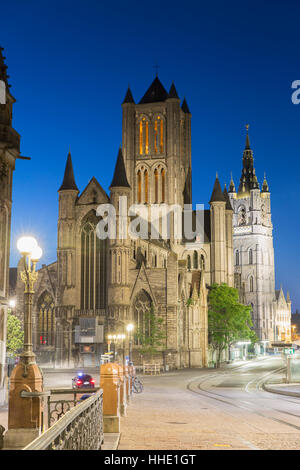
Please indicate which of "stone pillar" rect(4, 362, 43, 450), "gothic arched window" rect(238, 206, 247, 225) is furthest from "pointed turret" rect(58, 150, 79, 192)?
"gothic arched window" rect(238, 206, 247, 225)

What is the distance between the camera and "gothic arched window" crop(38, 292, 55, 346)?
6294 cm

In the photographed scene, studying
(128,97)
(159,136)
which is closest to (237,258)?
(159,136)

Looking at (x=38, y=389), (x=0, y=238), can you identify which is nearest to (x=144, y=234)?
(x=0, y=238)

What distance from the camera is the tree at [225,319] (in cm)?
7212

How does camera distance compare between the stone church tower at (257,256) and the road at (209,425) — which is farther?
the stone church tower at (257,256)

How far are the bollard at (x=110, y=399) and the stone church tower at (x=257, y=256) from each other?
13531 centimetres

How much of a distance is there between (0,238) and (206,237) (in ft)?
236

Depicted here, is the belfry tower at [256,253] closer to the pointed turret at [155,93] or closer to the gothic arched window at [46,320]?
the pointed turret at [155,93]

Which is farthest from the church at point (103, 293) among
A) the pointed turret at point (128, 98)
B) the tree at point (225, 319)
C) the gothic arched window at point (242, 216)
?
the gothic arched window at point (242, 216)

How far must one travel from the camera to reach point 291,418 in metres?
16.5

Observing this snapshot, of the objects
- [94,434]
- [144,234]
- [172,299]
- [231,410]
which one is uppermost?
[144,234]

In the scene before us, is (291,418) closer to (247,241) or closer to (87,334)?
(87,334)

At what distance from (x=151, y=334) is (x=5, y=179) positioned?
38544 millimetres
